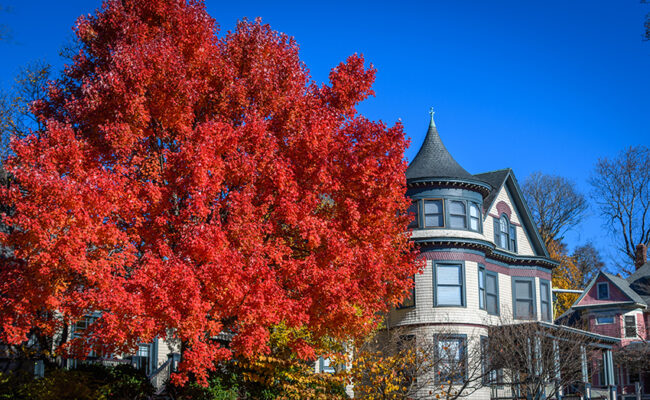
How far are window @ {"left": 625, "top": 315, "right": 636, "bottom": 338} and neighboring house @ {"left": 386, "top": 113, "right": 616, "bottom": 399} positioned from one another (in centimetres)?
2083

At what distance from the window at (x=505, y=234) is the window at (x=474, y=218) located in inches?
108

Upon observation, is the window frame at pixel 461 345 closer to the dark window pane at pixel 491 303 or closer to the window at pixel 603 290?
the dark window pane at pixel 491 303

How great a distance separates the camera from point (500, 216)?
36.0m

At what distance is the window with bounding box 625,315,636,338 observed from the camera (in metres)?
52.2

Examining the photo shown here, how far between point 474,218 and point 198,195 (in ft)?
66.3

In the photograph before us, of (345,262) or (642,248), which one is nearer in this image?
(345,262)

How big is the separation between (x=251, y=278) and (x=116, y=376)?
330 inches

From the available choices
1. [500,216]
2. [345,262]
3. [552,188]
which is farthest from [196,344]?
[552,188]

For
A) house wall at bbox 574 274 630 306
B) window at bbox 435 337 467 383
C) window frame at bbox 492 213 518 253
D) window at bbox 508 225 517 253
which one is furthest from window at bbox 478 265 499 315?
house wall at bbox 574 274 630 306

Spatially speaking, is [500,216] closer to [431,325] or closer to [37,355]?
[431,325]

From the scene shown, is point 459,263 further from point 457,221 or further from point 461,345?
point 461,345

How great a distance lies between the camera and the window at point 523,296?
114 feet

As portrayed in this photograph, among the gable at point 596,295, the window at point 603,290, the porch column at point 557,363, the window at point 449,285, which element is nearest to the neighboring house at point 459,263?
the window at point 449,285

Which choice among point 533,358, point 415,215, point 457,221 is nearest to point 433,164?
point 415,215
